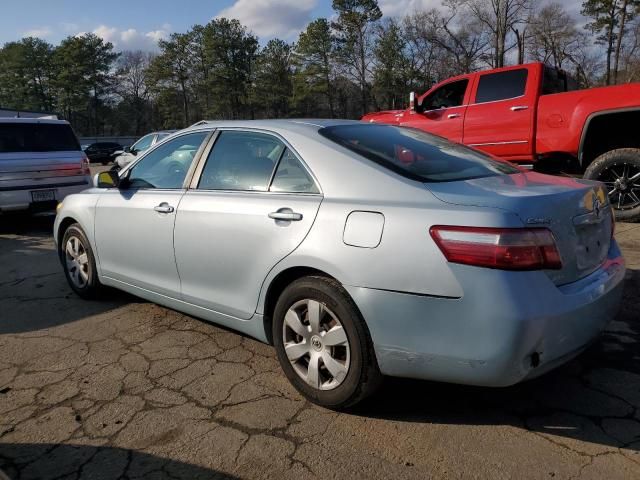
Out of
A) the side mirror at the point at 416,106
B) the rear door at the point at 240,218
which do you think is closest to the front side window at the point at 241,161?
the rear door at the point at 240,218

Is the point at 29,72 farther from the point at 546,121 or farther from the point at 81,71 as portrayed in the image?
the point at 546,121

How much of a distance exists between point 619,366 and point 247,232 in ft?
7.67

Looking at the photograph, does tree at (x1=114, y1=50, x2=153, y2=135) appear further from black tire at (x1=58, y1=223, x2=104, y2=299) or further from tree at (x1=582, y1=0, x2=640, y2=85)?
black tire at (x1=58, y1=223, x2=104, y2=299)

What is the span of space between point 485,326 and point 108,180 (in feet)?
10.7

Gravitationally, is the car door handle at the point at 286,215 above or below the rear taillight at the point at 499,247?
above

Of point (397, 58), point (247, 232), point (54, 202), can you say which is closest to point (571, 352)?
point (247, 232)

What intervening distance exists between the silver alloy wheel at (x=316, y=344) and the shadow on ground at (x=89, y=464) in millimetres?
685

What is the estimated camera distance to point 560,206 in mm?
2373


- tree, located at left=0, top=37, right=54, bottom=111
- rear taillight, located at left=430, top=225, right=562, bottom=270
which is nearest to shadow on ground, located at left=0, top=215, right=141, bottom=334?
rear taillight, located at left=430, top=225, right=562, bottom=270

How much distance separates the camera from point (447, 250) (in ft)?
7.32

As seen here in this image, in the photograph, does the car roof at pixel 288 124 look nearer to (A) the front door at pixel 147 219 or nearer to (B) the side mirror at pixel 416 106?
(A) the front door at pixel 147 219

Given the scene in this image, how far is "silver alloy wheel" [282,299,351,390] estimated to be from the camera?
2.61 meters

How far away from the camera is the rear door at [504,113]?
287 inches

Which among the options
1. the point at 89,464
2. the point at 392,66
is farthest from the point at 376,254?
the point at 392,66
